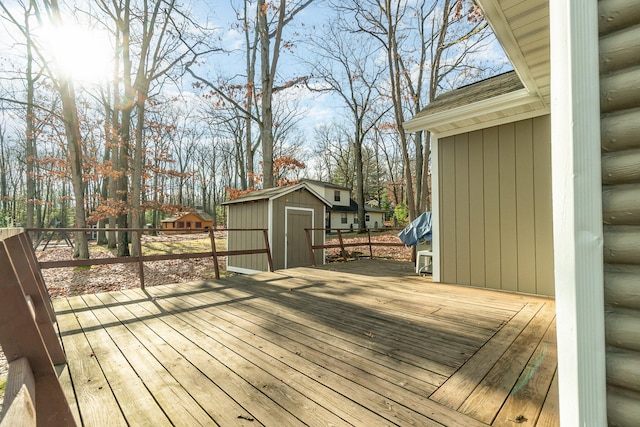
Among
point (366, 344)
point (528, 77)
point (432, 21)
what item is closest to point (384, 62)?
point (432, 21)

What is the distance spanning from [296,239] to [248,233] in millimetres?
1485

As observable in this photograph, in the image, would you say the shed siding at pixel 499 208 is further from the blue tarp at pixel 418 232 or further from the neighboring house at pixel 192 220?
the neighboring house at pixel 192 220

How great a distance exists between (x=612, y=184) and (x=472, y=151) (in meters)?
3.63

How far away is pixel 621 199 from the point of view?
2.77ft

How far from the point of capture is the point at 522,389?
160cm

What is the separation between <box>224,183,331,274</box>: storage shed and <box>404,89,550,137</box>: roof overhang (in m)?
4.69

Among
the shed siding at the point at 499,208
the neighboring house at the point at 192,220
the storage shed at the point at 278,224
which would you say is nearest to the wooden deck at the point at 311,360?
the shed siding at the point at 499,208

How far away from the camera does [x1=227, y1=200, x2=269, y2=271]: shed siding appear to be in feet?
26.7

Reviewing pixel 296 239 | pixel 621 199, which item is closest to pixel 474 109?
pixel 621 199

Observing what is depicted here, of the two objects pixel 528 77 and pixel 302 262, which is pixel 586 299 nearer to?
pixel 528 77

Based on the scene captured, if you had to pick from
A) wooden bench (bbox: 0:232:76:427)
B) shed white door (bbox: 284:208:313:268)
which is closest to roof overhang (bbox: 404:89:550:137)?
wooden bench (bbox: 0:232:76:427)

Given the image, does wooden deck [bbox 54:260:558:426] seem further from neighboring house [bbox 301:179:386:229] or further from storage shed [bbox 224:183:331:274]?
neighboring house [bbox 301:179:386:229]

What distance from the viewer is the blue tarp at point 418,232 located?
5.40 metres

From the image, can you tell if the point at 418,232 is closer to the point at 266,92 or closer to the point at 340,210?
the point at 266,92
